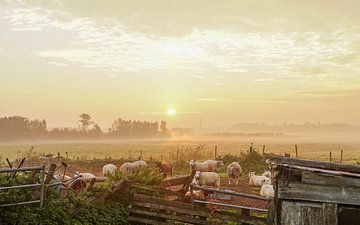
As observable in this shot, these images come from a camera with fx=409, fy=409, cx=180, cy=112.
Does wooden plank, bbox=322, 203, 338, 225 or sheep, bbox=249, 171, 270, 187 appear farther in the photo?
sheep, bbox=249, 171, 270, 187

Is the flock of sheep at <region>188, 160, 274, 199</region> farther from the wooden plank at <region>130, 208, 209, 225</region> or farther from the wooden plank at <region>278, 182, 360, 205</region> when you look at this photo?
the wooden plank at <region>278, 182, 360, 205</region>

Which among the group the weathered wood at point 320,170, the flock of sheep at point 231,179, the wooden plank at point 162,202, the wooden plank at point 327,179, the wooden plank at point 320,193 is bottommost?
the flock of sheep at point 231,179

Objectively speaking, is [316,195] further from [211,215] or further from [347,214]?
[211,215]

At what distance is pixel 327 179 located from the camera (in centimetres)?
1015

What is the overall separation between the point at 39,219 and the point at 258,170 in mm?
28226

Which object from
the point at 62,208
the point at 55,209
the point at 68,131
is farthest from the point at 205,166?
the point at 68,131

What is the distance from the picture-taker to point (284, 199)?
10.3 meters

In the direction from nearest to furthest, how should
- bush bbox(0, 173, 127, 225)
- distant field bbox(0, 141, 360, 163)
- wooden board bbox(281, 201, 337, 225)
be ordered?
wooden board bbox(281, 201, 337, 225) → bush bbox(0, 173, 127, 225) → distant field bbox(0, 141, 360, 163)

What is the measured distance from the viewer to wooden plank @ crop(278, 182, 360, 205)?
32.8ft

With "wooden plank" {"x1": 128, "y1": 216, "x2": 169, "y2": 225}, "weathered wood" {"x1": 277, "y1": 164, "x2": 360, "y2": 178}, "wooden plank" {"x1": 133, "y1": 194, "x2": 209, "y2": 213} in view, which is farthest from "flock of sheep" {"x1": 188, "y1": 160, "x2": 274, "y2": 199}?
"weathered wood" {"x1": 277, "y1": 164, "x2": 360, "y2": 178}

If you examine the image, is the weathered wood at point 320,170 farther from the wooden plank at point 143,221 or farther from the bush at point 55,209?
the bush at point 55,209

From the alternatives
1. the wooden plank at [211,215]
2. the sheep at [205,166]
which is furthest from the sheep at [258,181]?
the wooden plank at [211,215]

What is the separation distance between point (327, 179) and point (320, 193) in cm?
39

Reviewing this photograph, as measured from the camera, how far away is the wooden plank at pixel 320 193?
1000 cm
